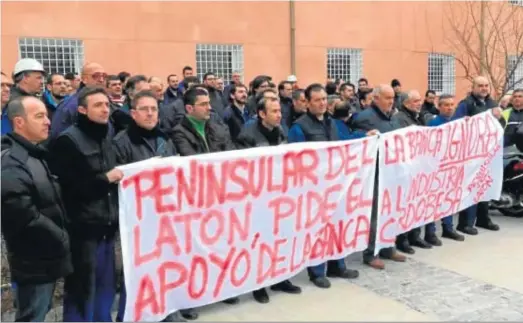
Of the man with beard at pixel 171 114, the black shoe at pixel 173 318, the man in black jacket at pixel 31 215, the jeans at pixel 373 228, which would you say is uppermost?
the man with beard at pixel 171 114

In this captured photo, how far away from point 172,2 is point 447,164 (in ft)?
24.0

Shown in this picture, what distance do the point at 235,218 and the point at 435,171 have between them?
8.84ft

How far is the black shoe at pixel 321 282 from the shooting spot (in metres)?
5.35

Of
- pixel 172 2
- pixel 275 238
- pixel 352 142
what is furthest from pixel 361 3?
pixel 275 238

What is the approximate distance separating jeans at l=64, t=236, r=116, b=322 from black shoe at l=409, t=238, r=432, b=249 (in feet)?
11.9

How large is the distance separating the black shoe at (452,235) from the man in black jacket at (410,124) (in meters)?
0.33

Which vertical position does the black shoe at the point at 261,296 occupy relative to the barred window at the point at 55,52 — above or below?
below

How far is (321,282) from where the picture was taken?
5363 millimetres

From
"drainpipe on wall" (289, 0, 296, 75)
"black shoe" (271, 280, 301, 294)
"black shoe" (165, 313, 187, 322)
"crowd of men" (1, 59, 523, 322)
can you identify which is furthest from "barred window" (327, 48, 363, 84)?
"black shoe" (165, 313, 187, 322)

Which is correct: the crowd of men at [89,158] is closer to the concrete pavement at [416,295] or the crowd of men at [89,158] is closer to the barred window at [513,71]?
the concrete pavement at [416,295]

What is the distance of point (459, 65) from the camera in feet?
60.4

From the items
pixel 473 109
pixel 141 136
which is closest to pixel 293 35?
→ pixel 473 109

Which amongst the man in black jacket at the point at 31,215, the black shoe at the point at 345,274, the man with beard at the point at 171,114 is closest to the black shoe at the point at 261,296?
the black shoe at the point at 345,274

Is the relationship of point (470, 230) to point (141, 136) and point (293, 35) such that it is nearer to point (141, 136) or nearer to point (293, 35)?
point (141, 136)
